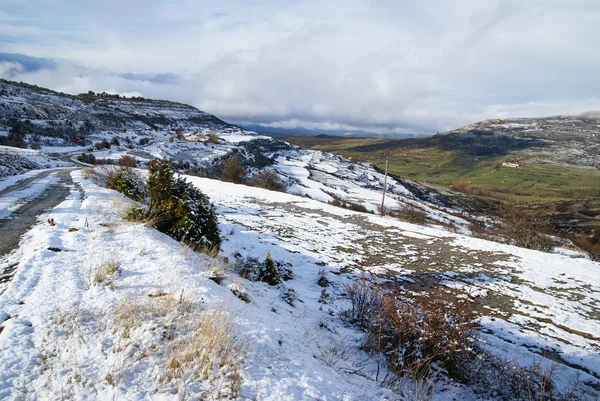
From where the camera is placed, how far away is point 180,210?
8.20 meters

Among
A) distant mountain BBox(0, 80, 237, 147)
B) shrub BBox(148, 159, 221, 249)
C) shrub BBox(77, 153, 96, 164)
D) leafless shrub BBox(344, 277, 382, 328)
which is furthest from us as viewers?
distant mountain BBox(0, 80, 237, 147)

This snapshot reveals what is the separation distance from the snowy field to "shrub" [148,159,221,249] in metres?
1.06

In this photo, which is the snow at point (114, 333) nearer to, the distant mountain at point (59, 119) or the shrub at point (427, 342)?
the shrub at point (427, 342)

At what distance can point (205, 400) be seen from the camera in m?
2.45

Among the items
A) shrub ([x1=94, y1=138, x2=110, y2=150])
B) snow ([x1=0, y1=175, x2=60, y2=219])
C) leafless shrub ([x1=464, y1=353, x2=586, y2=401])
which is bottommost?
leafless shrub ([x1=464, y1=353, x2=586, y2=401])

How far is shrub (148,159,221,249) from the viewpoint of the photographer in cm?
799

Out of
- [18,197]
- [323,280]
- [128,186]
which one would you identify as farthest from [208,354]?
[128,186]

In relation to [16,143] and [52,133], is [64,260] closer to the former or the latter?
[16,143]

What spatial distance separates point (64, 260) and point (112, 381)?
3.35 meters

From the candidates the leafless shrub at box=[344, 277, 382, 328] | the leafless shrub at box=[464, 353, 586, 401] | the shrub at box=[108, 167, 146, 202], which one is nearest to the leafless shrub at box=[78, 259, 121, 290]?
the leafless shrub at box=[344, 277, 382, 328]

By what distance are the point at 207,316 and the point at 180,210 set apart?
17.8 ft

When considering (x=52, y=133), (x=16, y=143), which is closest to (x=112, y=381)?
(x=16, y=143)

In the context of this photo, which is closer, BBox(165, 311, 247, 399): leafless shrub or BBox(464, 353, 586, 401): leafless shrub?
BBox(165, 311, 247, 399): leafless shrub

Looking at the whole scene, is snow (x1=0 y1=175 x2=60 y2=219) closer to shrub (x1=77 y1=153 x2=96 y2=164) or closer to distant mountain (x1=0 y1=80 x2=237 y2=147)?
shrub (x1=77 y1=153 x2=96 y2=164)
